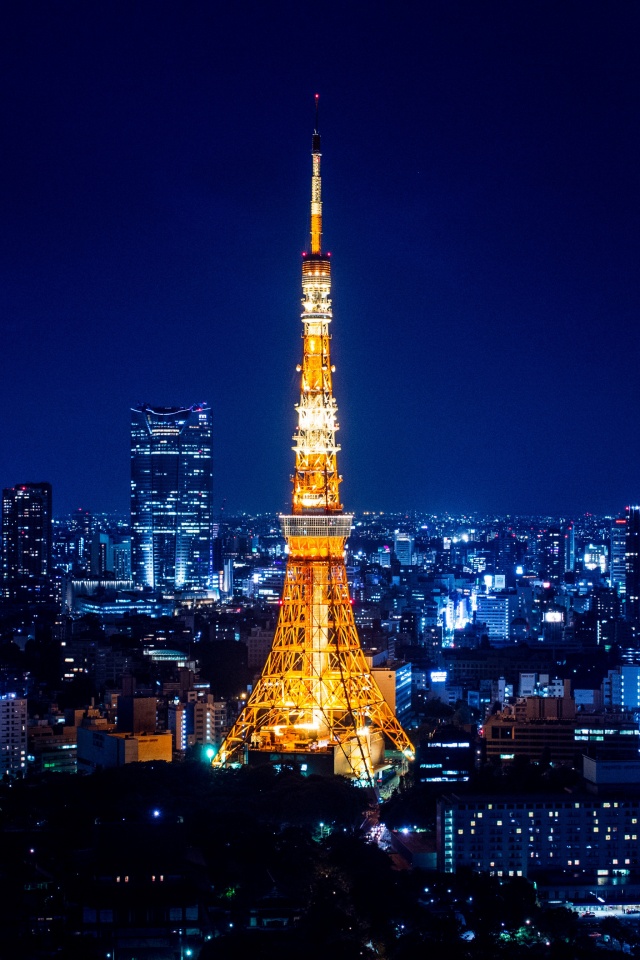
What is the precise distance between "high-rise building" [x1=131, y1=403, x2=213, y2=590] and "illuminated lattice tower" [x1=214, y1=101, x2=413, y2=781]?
31509 mm

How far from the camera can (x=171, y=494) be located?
52062mm

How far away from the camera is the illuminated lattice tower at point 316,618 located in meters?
18.0

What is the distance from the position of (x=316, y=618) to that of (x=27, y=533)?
96.9 feet

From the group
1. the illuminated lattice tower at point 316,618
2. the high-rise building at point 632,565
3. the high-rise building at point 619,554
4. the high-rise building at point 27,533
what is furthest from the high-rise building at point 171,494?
the illuminated lattice tower at point 316,618

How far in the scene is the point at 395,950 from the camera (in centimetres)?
1228

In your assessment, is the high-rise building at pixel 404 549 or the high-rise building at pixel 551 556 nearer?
the high-rise building at pixel 551 556

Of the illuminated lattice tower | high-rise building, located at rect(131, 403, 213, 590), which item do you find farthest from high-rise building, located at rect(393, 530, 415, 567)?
the illuminated lattice tower

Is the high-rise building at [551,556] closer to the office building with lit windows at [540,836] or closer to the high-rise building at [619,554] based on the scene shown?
the high-rise building at [619,554]

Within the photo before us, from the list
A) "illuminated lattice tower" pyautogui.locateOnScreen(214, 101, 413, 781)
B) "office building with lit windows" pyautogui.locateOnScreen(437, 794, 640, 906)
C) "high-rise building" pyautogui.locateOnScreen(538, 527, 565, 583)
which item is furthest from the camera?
"high-rise building" pyautogui.locateOnScreen(538, 527, 565, 583)

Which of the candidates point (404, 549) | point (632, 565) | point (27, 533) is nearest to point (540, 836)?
point (632, 565)

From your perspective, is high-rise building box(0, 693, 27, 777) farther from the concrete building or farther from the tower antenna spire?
the tower antenna spire

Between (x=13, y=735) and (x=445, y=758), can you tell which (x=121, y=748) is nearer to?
(x=13, y=735)

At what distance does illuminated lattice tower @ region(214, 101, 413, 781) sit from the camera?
18.0 m

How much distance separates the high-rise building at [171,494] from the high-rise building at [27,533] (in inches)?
154
